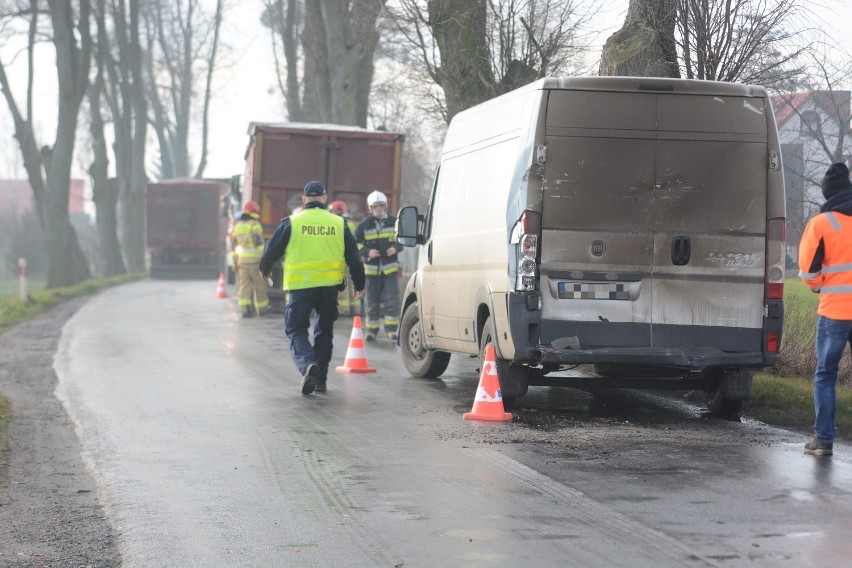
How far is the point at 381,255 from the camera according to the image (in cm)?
1759

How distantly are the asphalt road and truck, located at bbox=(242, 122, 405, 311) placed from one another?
9.81 metres

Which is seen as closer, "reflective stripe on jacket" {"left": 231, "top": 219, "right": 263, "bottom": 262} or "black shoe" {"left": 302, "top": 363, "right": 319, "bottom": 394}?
"black shoe" {"left": 302, "top": 363, "right": 319, "bottom": 394}

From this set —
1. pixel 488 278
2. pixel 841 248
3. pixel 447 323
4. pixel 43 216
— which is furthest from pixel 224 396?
pixel 43 216

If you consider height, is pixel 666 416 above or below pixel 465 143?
below

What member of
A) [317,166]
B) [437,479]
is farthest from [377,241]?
[437,479]

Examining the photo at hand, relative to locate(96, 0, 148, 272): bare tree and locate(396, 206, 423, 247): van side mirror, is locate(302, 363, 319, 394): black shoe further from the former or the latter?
locate(96, 0, 148, 272): bare tree

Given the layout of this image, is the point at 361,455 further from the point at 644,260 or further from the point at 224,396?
the point at 224,396

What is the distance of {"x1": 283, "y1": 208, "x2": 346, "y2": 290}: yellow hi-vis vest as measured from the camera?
12031mm

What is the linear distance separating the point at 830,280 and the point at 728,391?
5.73 feet

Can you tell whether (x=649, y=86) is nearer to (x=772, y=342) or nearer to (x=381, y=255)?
(x=772, y=342)

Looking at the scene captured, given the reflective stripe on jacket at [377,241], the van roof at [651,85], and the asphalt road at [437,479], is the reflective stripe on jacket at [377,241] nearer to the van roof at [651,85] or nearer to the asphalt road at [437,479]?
the asphalt road at [437,479]

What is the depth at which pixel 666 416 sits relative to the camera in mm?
10055

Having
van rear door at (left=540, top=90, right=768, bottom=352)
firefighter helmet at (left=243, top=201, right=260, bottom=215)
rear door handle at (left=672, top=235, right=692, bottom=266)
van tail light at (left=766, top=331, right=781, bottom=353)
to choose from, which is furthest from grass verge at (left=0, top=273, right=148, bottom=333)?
van tail light at (left=766, top=331, right=781, bottom=353)

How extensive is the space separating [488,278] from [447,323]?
1522mm
